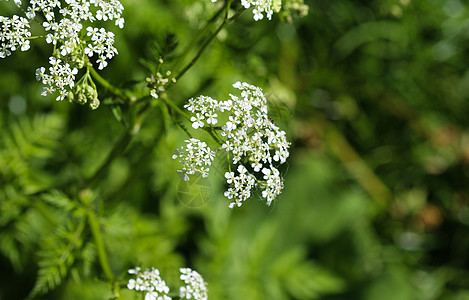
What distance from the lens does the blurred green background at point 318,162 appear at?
3.89 metres

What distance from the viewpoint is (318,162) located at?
5.20 meters

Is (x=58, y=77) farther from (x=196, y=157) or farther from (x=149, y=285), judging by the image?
(x=149, y=285)

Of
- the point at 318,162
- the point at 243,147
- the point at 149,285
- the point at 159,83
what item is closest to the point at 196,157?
the point at 243,147

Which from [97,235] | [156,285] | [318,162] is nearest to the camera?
[156,285]

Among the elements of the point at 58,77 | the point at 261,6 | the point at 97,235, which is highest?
the point at 261,6

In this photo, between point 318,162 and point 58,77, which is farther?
point 318,162

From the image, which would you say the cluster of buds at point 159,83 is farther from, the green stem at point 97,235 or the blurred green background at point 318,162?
the blurred green background at point 318,162

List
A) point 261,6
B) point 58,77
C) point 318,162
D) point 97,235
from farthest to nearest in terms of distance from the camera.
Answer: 1. point 318,162
2. point 97,235
3. point 261,6
4. point 58,77

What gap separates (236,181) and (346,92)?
345cm

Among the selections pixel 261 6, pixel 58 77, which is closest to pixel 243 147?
pixel 261 6

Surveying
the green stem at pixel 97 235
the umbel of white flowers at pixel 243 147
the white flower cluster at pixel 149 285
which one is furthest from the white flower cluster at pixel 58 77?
the green stem at pixel 97 235

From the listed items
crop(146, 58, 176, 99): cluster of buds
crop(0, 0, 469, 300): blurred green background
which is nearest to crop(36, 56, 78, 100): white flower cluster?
crop(146, 58, 176, 99): cluster of buds

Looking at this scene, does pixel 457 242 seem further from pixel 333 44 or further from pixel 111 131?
pixel 111 131

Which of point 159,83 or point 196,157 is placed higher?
point 159,83
